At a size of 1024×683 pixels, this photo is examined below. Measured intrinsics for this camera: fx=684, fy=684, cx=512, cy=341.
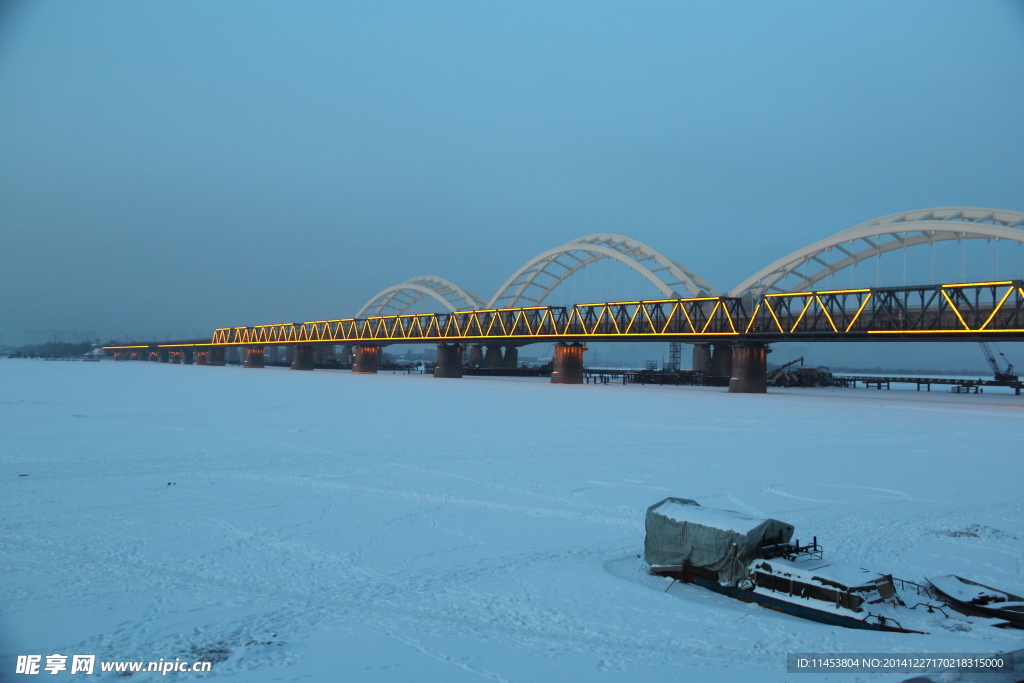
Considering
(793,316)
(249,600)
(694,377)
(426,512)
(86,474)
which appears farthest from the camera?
(694,377)

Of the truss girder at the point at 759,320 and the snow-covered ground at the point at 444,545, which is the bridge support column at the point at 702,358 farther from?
the snow-covered ground at the point at 444,545

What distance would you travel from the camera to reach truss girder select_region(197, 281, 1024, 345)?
1804 inches

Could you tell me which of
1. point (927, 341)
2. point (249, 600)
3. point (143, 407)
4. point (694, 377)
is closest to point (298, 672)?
point (249, 600)

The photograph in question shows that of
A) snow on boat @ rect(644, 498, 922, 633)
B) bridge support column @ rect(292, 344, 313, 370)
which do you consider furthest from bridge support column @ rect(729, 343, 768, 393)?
bridge support column @ rect(292, 344, 313, 370)

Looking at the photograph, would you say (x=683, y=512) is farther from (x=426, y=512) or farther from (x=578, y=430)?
(x=578, y=430)

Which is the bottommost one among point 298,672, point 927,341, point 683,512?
point 298,672

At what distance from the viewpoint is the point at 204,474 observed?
14.7 m

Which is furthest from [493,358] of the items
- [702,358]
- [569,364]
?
[569,364]

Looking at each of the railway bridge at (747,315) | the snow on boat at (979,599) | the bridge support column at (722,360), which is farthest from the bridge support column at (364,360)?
the snow on boat at (979,599)

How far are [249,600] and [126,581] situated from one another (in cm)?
168

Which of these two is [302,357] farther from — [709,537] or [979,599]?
[979,599]

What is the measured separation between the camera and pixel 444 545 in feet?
32.4

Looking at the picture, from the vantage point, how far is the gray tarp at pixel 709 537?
8.24 metres

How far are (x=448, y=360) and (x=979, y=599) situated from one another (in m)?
80.1
